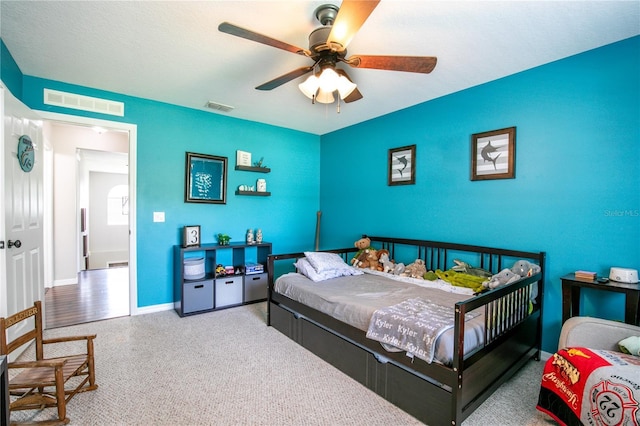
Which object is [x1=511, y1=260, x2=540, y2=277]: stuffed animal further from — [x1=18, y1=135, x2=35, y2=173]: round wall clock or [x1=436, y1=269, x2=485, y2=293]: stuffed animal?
[x1=18, y1=135, x2=35, y2=173]: round wall clock

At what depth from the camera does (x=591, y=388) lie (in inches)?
58.9

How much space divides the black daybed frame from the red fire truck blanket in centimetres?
32

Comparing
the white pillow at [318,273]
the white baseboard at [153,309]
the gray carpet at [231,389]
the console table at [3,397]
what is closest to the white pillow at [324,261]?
the white pillow at [318,273]

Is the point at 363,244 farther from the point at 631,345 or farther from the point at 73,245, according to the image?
the point at 73,245

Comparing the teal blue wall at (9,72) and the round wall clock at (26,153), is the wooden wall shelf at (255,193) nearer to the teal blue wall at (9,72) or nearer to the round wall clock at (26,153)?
the round wall clock at (26,153)

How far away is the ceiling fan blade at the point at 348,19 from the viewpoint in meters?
1.44

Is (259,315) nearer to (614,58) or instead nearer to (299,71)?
(299,71)

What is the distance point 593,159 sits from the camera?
234 cm

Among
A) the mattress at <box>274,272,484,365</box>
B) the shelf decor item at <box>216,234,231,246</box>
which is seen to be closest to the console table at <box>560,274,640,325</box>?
the mattress at <box>274,272,484,365</box>

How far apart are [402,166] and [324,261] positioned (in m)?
1.56

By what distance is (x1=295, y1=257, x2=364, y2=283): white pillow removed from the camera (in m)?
3.04

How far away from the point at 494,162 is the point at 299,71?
205 cm

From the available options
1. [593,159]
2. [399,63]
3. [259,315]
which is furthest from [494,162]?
[259,315]

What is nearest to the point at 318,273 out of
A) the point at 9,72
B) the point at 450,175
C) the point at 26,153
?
the point at 450,175
